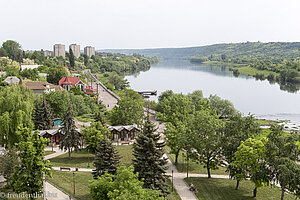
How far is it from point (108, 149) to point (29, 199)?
5.83m

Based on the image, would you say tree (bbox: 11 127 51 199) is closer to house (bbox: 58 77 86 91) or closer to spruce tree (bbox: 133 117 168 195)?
spruce tree (bbox: 133 117 168 195)

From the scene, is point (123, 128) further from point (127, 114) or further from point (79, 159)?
point (79, 159)

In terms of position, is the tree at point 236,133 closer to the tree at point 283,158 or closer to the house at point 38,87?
the tree at point 283,158

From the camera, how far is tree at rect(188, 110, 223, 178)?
24094 millimetres

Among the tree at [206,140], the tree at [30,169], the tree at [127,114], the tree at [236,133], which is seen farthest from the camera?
the tree at [127,114]

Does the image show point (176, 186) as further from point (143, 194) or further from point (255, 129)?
point (143, 194)

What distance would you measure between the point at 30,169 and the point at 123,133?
19.5 meters

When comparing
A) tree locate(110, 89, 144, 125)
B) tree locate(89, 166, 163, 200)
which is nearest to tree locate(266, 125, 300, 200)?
tree locate(89, 166, 163, 200)

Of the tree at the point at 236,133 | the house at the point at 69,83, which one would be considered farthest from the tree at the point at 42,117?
the house at the point at 69,83

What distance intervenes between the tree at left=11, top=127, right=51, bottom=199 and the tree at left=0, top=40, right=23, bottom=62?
84682mm

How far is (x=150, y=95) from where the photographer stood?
3290 inches

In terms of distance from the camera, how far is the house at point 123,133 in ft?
117

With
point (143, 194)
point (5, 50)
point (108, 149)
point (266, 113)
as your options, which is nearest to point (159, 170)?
point (108, 149)

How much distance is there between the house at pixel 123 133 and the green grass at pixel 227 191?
13.4 metres
